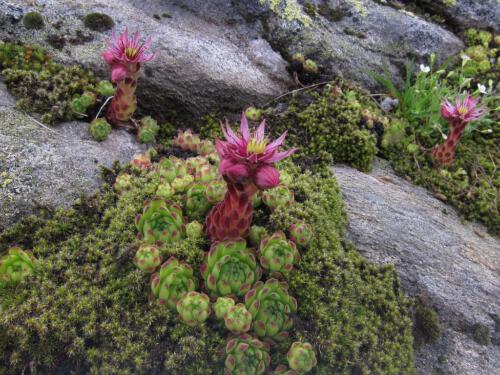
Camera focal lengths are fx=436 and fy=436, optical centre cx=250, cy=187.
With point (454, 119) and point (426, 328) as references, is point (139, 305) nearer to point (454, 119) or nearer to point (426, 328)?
point (426, 328)

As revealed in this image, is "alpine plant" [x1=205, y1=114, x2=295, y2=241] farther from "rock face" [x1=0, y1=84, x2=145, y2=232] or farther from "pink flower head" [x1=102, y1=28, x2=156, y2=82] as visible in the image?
"pink flower head" [x1=102, y1=28, x2=156, y2=82]

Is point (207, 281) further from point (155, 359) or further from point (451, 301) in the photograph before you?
point (451, 301)

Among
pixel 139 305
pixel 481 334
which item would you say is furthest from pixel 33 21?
pixel 481 334

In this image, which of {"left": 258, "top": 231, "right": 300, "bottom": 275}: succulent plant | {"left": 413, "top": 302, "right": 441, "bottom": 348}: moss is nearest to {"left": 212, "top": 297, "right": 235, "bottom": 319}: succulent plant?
{"left": 258, "top": 231, "right": 300, "bottom": 275}: succulent plant

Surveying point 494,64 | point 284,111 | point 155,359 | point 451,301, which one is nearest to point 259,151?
point 155,359

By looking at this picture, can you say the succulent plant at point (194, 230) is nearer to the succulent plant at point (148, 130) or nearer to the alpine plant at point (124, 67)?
the succulent plant at point (148, 130)
